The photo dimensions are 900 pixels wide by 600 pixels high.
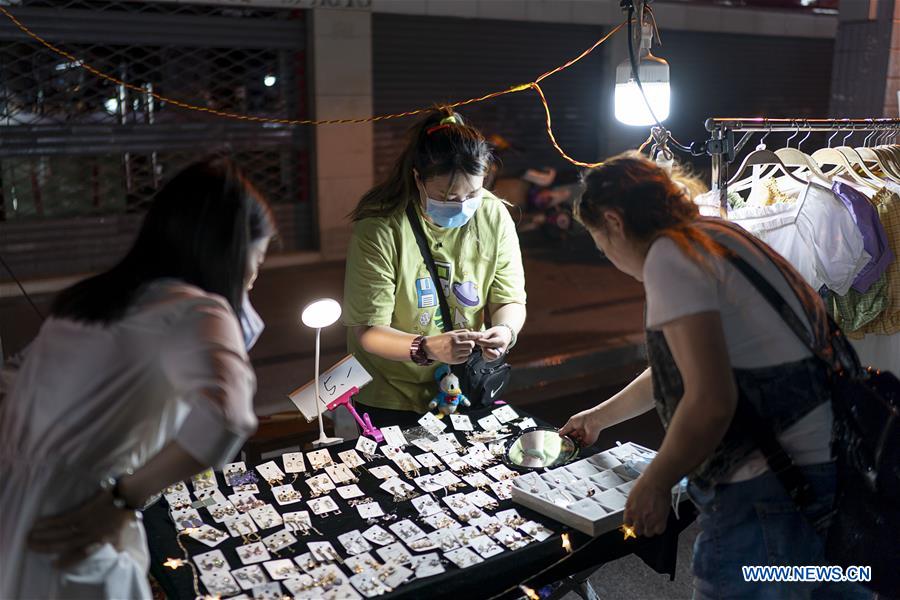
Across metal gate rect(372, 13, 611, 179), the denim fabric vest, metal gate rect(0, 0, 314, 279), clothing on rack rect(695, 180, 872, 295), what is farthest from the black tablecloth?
metal gate rect(372, 13, 611, 179)

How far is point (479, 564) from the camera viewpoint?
1.88m

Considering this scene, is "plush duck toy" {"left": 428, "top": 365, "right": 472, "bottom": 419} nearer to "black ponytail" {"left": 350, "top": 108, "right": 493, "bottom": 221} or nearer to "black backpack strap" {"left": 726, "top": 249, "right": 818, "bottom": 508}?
"black ponytail" {"left": 350, "top": 108, "right": 493, "bottom": 221}

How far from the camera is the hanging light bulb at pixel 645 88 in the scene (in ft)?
9.65

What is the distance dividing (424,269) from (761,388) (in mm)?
1391

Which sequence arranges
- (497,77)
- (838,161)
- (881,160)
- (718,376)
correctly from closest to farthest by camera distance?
(718,376) → (838,161) → (881,160) → (497,77)

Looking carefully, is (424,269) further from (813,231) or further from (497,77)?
(497,77)

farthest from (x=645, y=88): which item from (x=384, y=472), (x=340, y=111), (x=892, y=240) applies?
(x=340, y=111)

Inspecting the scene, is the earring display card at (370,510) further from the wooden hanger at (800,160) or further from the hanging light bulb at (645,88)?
the wooden hanger at (800,160)

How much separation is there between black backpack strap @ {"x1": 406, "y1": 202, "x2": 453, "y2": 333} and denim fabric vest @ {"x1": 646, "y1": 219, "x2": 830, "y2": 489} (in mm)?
1123

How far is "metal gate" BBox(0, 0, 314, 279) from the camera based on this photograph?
24.6 ft

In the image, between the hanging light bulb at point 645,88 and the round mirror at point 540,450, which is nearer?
the round mirror at point 540,450

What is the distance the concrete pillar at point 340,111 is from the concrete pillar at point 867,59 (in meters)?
4.92

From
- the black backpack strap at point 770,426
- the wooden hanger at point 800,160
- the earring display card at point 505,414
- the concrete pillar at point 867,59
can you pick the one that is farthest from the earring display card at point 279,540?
the concrete pillar at point 867,59

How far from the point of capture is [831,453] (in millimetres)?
1773
